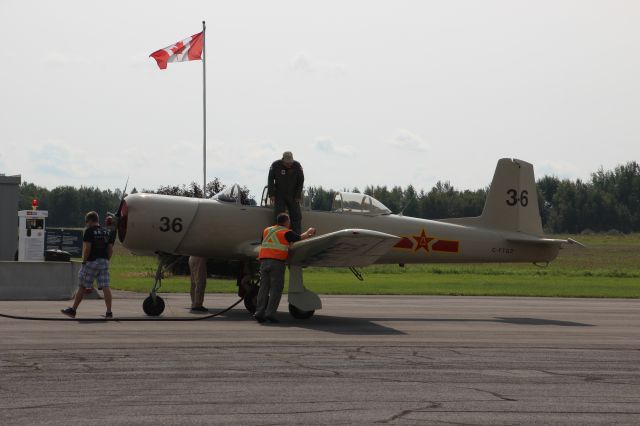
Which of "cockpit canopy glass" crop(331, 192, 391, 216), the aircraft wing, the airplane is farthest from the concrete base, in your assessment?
the aircraft wing

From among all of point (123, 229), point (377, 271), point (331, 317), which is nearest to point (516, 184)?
point (331, 317)

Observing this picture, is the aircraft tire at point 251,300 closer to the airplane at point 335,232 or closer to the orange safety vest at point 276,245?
the airplane at point 335,232

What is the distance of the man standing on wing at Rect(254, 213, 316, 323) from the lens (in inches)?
660

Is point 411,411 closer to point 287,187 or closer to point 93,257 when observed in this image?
point 93,257

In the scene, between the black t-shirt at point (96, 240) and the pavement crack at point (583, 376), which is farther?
the black t-shirt at point (96, 240)

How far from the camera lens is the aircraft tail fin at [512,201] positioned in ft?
69.1

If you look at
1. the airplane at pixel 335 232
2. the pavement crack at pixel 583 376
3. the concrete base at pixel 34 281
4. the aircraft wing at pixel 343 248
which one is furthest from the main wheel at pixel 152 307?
the pavement crack at pixel 583 376

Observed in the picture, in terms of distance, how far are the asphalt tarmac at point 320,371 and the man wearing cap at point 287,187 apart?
192 centimetres

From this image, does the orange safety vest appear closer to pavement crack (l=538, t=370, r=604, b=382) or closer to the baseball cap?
the baseball cap

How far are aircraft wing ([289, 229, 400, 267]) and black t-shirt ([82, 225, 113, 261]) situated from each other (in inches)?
121

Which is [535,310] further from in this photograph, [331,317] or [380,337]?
[380,337]

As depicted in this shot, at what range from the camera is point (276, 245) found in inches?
665

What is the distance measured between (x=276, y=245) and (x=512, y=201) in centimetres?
635

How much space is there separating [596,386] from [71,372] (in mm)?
5091
